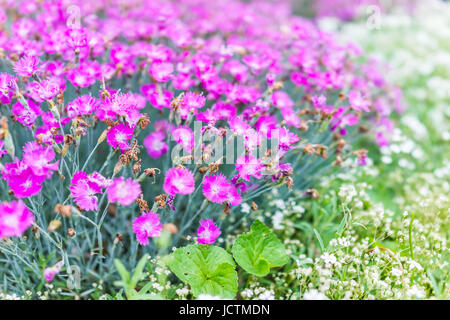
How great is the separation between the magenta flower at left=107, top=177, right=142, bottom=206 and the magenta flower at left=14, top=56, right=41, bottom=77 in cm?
69

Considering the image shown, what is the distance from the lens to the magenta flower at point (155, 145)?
6.68ft

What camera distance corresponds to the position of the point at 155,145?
2051mm

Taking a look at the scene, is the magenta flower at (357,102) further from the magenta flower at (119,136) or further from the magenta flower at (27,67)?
the magenta flower at (27,67)

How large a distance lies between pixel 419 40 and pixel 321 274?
4.09 meters

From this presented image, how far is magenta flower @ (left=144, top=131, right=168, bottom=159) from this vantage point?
204cm

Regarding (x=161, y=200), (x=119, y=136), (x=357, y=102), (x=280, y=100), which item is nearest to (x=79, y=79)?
(x=119, y=136)

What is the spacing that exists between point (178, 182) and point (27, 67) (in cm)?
90

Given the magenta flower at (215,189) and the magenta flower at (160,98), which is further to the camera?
the magenta flower at (160,98)

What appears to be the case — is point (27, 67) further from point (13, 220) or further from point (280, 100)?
point (280, 100)

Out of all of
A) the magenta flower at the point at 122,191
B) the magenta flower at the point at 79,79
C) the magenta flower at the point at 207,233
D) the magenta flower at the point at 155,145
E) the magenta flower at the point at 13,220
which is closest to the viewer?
the magenta flower at the point at 13,220

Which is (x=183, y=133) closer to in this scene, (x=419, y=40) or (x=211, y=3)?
(x=211, y=3)

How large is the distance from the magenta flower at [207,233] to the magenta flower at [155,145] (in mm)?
511

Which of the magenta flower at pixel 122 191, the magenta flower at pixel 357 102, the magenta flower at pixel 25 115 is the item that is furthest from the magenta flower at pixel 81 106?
the magenta flower at pixel 357 102
